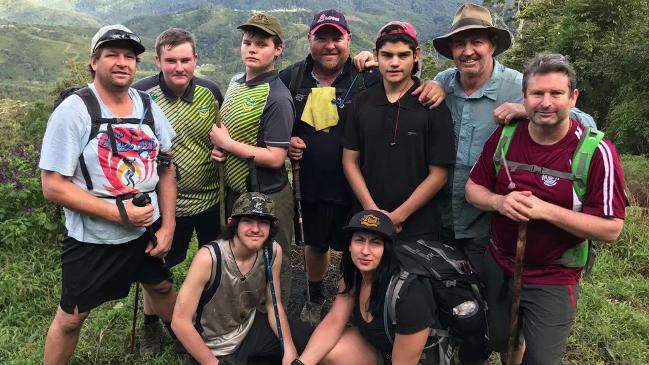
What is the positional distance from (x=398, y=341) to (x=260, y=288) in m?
1.23

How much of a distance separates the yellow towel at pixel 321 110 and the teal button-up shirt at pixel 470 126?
0.99m

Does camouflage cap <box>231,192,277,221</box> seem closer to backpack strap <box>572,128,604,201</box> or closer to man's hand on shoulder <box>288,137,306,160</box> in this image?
man's hand on shoulder <box>288,137,306,160</box>

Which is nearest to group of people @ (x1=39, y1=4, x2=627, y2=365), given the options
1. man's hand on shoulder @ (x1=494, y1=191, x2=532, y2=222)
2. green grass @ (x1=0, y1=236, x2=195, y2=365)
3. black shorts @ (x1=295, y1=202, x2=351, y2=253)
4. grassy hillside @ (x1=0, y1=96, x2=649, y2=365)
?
man's hand on shoulder @ (x1=494, y1=191, x2=532, y2=222)

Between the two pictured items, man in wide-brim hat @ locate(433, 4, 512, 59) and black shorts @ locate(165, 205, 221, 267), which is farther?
black shorts @ locate(165, 205, 221, 267)

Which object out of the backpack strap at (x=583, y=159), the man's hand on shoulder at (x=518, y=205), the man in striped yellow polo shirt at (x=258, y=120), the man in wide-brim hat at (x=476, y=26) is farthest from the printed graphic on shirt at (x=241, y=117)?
the backpack strap at (x=583, y=159)

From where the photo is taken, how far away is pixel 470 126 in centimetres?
386

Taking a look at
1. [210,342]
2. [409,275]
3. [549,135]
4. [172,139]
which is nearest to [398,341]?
[409,275]

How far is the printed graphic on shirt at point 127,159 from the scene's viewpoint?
340 cm

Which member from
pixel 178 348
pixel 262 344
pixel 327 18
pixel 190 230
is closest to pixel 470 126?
pixel 327 18

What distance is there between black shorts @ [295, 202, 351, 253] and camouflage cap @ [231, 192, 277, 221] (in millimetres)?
1116

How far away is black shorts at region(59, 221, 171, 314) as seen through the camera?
3.58 metres

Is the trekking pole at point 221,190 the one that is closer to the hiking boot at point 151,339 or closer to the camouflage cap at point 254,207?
the camouflage cap at point 254,207

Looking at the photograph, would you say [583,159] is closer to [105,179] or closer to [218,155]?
[218,155]

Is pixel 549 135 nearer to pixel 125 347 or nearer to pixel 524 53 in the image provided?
pixel 125 347
